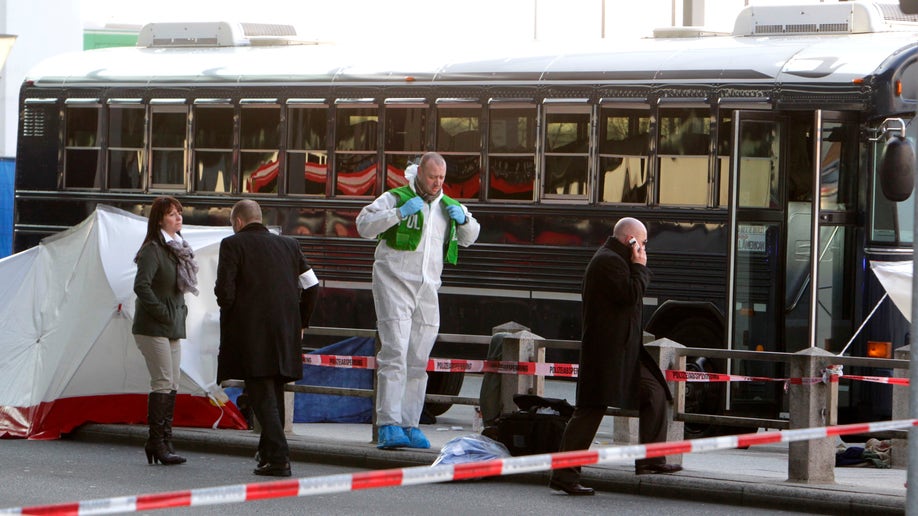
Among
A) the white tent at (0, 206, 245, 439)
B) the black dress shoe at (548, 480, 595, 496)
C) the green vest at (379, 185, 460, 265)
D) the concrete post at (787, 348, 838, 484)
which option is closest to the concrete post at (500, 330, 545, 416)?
the green vest at (379, 185, 460, 265)

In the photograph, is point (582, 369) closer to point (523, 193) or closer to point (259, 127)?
point (523, 193)

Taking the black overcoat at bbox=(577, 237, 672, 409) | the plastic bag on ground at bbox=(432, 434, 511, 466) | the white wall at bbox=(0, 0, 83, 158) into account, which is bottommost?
the plastic bag on ground at bbox=(432, 434, 511, 466)

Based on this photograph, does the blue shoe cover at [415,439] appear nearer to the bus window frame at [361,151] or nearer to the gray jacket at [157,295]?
the gray jacket at [157,295]

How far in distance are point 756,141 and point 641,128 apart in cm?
108

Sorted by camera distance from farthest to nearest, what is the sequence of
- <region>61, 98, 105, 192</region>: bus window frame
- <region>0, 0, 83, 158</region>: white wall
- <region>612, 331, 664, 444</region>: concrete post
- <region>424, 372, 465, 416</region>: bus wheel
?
<region>0, 0, 83, 158</region>: white wall → <region>61, 98, 105, 192</region>: bus window frame → <region>424, 372, 465, 416</region>: bus wheel → <region>612, 331, 664, 444</region>: concrete post

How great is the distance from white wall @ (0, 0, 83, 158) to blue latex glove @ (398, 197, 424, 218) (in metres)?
29.0

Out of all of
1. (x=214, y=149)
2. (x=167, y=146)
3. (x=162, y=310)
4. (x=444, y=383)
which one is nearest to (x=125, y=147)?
(x=167, y=146)

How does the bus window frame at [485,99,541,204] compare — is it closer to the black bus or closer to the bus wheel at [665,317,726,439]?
the black bus

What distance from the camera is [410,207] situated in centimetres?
1131

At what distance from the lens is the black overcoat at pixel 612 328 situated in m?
10.0

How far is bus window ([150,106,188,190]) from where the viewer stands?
56.7 ft

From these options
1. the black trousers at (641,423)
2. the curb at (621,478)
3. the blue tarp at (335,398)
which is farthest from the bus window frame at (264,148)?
the black trousers at (641,423)

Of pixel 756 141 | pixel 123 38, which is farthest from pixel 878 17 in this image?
pixel 123 38

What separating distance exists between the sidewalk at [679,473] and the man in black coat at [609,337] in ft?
1.88
